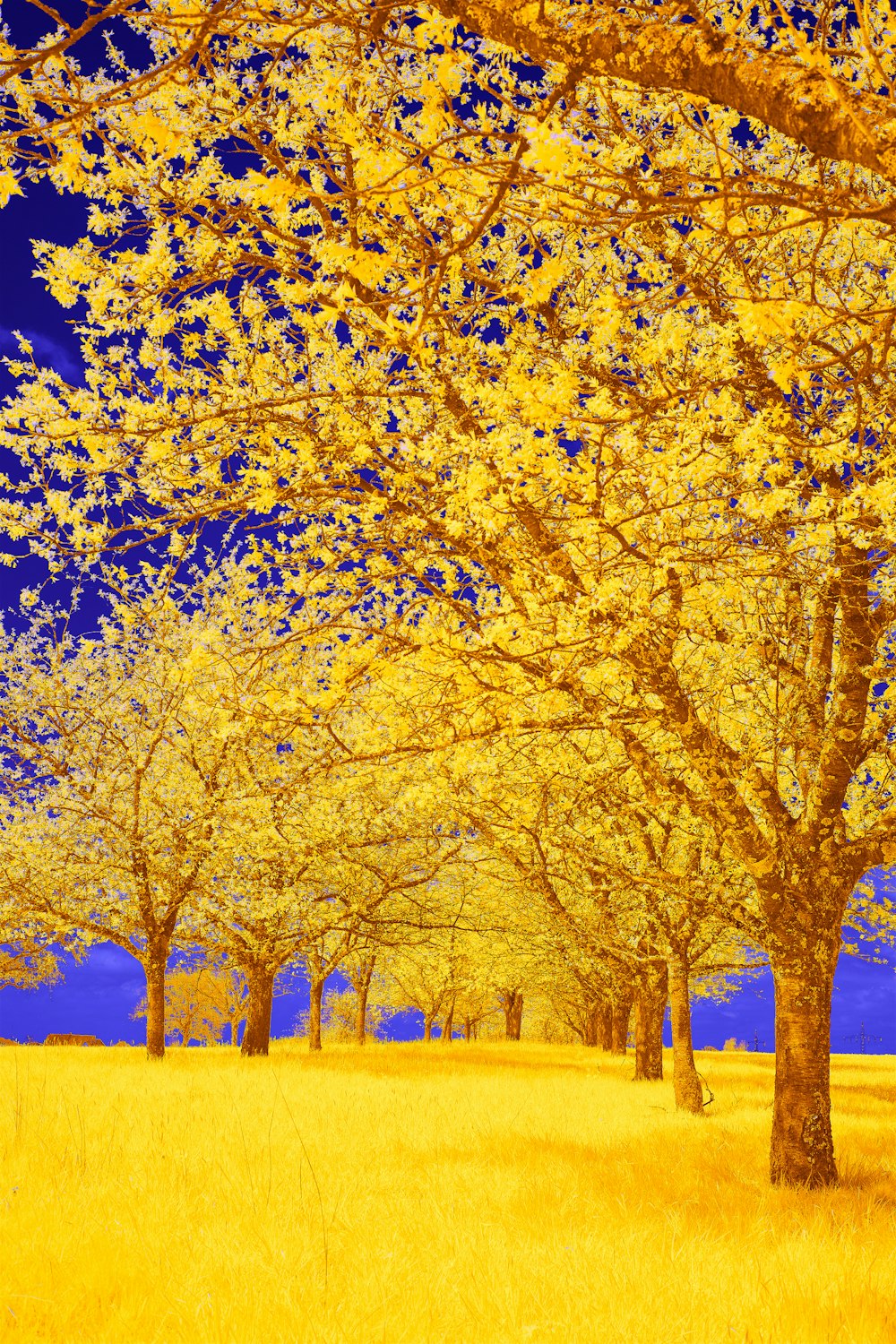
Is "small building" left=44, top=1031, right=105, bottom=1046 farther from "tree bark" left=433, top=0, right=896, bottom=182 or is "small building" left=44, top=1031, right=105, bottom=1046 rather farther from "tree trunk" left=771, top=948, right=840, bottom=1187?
"tree bark" left=433, top=0, right=896, bottom=182

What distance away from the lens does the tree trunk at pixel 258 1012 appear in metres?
19.2

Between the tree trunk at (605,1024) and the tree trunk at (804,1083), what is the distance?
24182mm

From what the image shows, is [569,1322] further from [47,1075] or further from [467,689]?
[47,1075]

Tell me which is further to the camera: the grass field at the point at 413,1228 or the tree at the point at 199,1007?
the tree at the point at 199,1007

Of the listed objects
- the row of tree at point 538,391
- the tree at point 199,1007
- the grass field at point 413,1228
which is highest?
the row of tree at point 538,391

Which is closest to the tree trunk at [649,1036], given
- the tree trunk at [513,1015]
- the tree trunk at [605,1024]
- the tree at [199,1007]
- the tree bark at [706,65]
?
the tree trunk at [605,1024]

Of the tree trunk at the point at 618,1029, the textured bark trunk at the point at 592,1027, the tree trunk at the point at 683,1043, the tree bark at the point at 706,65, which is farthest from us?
the textured bark trunk at the point at 592,1027

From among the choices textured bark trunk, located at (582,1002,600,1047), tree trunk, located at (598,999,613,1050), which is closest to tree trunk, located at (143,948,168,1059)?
tree trunk, located at (598,999,613,1050)

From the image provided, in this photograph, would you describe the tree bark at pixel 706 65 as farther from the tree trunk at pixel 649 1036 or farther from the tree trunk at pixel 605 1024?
the tree trunk at pixel 605 1024

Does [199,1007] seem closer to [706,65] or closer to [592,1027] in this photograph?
[592,1027]

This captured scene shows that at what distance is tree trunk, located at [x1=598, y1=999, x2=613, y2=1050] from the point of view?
31438mm

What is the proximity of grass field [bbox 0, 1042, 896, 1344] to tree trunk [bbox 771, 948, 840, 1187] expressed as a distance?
1.07 ft

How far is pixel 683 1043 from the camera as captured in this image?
41.4 ft

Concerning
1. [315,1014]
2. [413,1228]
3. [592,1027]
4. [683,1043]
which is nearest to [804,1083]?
[413,1228]
